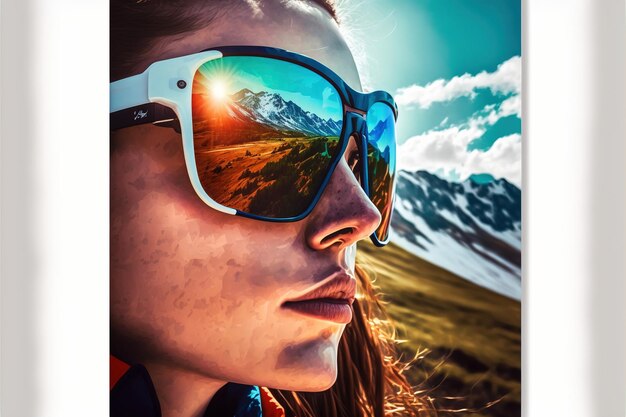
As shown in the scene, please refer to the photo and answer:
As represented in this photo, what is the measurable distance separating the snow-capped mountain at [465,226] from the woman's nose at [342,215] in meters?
0.07

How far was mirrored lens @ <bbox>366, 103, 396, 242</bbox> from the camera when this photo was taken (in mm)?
1332

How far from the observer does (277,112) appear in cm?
126

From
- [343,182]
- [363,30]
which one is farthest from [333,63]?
[343,182]

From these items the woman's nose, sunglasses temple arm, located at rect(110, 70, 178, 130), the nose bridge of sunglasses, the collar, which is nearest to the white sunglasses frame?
sunglasses temple arm, located at rect(110, 70, 178, 130)

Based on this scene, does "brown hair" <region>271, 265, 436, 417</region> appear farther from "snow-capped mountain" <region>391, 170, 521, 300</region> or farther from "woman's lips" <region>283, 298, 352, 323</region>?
"snow-capped mountain" <region>391, 170, 521, 300</region>

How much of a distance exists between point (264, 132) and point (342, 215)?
24 cm

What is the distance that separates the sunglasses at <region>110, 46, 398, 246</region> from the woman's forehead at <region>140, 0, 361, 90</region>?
3 cm

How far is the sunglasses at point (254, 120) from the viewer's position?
1.22 m

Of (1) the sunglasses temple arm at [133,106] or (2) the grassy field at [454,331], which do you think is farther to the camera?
(2) the grassy field at [454,331]

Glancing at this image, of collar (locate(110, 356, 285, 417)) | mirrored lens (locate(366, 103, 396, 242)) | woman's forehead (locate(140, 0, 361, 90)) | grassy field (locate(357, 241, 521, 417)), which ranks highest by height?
woman's forehead (locate(140, 0, 361, 90))
